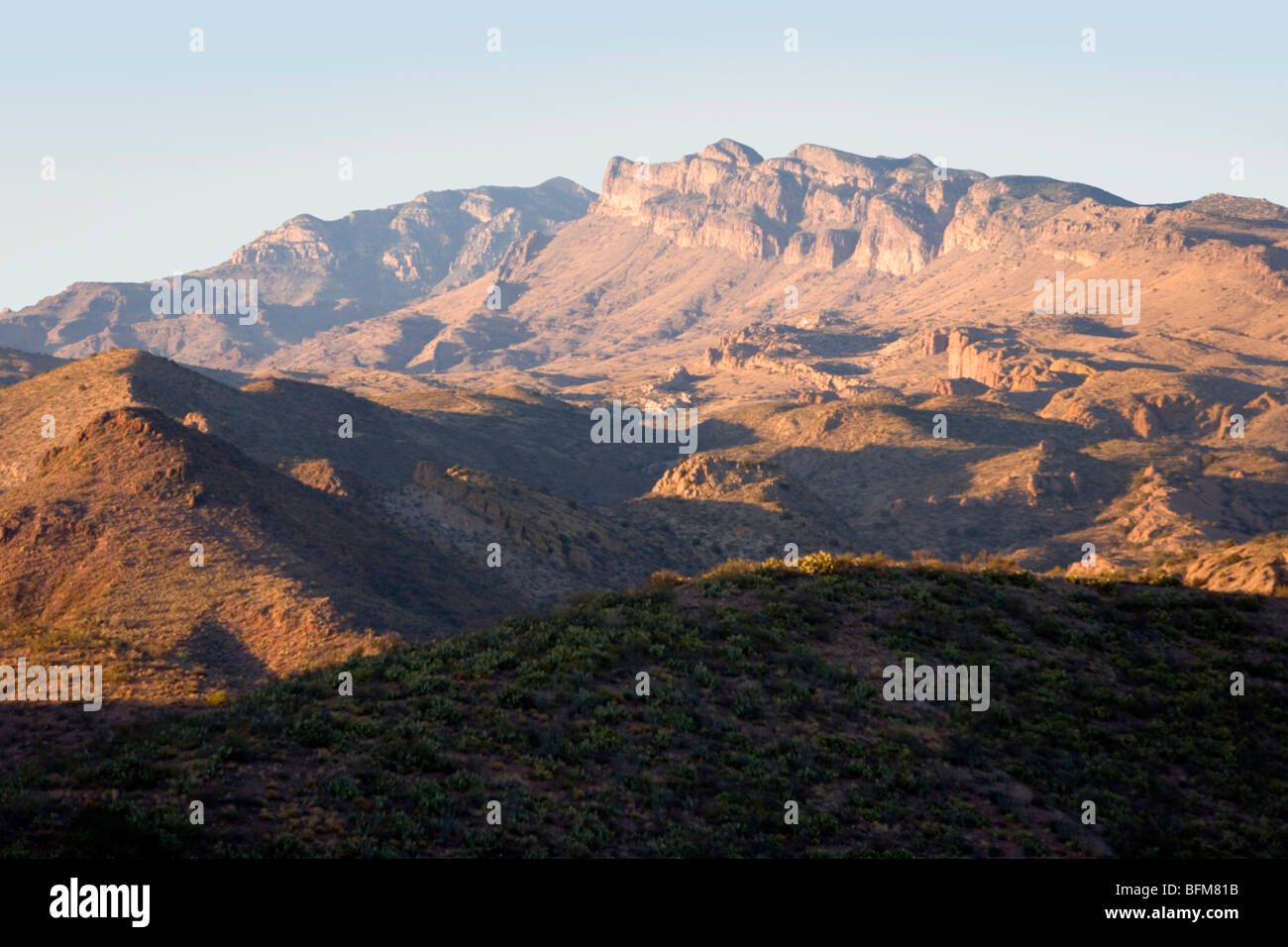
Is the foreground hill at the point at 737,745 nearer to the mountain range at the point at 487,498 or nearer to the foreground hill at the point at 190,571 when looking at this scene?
the mountain range at the point at 487,498

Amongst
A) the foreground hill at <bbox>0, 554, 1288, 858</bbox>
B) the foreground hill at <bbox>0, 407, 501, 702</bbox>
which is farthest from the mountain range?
the foreground hill at <bbox>0, 554, 1288, 858</bbox>

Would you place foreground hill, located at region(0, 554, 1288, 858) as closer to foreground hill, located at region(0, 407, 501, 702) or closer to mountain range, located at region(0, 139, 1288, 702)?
mountain range, located at region(0, 139, 1288, 702)

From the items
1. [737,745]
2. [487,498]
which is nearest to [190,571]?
[487,498]

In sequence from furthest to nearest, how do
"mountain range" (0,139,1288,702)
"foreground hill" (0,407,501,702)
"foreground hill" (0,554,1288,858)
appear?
"mountain range" (0,139,1288,702), "foreground hill" (0,407,501,702), "foreground hill" (0,554,1288,858)

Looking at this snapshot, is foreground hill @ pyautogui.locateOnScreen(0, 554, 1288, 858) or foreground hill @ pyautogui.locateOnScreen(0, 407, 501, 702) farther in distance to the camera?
foreground hill @ pyautogui.locateOnScreen(0, 407, 501, 702)

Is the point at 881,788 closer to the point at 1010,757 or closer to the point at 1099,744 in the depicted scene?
the point at 1010,757

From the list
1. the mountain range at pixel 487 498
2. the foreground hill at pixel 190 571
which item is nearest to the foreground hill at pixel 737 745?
the mountain range at pixel 487 498

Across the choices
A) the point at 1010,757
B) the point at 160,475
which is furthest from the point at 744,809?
the point at 160,475

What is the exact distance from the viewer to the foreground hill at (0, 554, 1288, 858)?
1588cm

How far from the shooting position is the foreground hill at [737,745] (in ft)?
52.1

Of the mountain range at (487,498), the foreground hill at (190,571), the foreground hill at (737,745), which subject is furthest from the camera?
the mountain range at (487,498)
